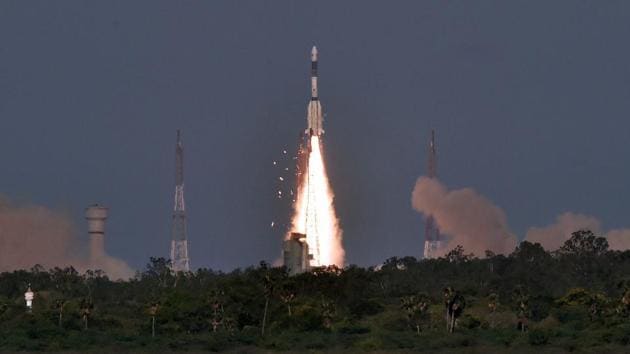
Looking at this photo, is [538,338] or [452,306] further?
Answer: [452,306]

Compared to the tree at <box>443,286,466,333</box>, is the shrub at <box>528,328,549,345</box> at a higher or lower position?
lower

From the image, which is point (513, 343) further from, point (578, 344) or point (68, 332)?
point (68, 332)

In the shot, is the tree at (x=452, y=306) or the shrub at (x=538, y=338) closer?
the shrub at (x=538, y=338)

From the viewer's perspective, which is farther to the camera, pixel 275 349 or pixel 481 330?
pixel 481 330

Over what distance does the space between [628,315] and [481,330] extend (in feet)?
49.2

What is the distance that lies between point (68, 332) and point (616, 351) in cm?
5241

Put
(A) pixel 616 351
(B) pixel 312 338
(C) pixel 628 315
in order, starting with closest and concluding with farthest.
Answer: (A) pixel 616 351 → (B) pixel 312 338 → (C) pixel 628 315

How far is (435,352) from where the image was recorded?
6865 inches

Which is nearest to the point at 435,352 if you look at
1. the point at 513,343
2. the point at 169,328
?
the point at 513,343

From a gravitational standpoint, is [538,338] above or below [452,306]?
below

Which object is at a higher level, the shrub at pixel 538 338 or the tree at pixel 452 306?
the tree at pixel 452 306

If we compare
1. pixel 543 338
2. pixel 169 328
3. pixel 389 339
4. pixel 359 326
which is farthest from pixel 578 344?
pixel 169 328

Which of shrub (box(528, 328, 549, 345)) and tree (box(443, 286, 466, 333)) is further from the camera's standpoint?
tree (box(443, 286, 466, 333))

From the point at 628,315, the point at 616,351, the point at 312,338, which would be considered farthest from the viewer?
the point at 628,315
